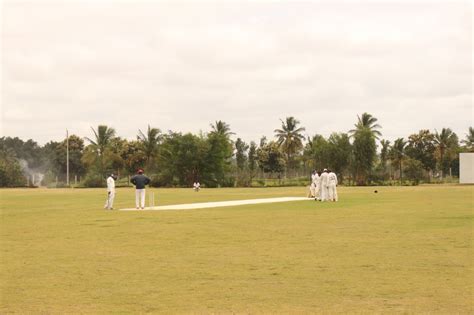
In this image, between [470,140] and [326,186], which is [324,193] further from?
[470,140]

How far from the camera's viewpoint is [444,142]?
9406 centimetres

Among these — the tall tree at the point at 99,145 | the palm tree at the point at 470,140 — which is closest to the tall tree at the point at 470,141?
the palm tree at the point at 470,140

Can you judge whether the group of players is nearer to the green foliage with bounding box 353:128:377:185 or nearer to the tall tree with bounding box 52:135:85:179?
the green foliage with bounding box 353:128:377:185

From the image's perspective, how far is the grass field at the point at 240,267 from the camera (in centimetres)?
850

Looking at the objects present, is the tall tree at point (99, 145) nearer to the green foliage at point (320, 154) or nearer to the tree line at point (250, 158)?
the tree line at point (250, 158)

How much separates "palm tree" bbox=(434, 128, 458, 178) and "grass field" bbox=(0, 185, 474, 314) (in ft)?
251

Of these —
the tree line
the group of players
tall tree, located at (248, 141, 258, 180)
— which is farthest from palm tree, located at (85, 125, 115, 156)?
the group of players

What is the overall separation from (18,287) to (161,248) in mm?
4750

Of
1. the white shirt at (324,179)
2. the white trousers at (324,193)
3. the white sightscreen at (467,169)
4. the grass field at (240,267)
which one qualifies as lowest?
the grass field at (240,267)

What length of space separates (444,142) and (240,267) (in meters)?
87.5

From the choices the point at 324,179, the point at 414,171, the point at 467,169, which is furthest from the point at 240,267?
the point at 414,171

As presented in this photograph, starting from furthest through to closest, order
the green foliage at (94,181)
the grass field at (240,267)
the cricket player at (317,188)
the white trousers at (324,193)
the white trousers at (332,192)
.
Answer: the green foliage at (94,181) → the cricket player at (317,188) → the white trousers at (324,193) → the white trousers at (332,192) → the grass field at (240,267)

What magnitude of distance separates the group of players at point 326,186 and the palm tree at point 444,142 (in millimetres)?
61335

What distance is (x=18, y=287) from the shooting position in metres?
9.74
